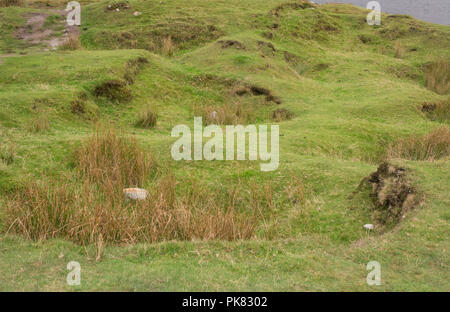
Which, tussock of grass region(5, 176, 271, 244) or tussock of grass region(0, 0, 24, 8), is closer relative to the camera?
tussock of grass region(5, 176, 271, 244)

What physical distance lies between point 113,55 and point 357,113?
7.21 meters

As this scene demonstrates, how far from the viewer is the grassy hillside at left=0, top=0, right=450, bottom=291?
14.6 feet

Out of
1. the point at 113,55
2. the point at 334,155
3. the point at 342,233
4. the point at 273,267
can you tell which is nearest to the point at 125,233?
the point at 273,267

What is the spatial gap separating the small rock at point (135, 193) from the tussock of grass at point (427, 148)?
5.11 m

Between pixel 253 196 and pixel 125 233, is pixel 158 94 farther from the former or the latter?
pixel 125 233

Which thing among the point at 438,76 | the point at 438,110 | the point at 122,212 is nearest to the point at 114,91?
the point at 122,212

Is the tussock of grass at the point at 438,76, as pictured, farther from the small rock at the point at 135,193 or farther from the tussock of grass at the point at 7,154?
the tussock of grass at the point at 7,154

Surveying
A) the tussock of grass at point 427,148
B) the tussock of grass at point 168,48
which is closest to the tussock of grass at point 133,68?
the tussock of grass at point 168,48

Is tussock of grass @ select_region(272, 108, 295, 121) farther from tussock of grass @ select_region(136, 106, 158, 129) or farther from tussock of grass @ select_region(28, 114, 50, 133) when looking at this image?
tussock of grass @ select_region(28, 114, 50, 133)

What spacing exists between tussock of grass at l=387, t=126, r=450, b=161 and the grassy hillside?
39 mm

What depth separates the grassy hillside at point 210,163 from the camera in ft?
14.6

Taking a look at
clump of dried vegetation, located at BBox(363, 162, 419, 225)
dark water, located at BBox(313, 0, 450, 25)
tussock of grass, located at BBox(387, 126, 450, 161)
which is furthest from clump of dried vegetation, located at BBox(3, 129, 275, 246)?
dark water, located at BBox(313, 0, 450, 25)

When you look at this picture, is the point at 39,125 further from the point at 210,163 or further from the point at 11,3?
the point at 11,3

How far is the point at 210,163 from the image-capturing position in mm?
7781
